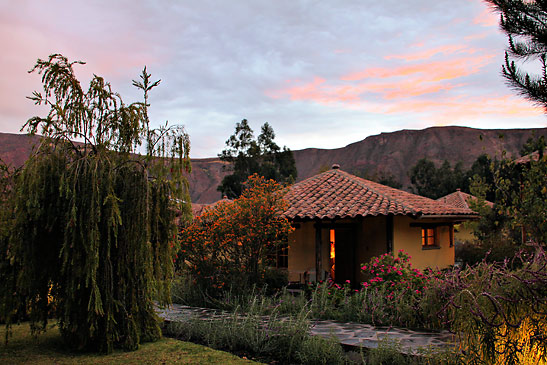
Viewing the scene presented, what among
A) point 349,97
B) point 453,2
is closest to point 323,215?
point 453,2

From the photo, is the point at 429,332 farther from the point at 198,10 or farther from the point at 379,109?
the point at 379,109

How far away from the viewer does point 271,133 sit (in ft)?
172

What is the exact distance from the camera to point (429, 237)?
1563 centimetres

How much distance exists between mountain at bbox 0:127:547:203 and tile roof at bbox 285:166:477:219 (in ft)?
138

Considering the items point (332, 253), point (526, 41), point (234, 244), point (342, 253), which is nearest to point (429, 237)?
point (342, 253)

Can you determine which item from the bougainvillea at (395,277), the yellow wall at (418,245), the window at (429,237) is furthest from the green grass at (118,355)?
the window at (429,237)

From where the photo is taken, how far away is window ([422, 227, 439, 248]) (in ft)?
50.3

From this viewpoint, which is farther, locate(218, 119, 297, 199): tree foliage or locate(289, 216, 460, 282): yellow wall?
locate(218, 119, 297, 199): tree foliage

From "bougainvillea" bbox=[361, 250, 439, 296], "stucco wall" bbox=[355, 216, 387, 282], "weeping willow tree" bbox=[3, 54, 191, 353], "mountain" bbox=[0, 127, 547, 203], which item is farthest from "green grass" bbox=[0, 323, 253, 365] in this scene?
"mountain" bbox=[0, 127, 547, 203]

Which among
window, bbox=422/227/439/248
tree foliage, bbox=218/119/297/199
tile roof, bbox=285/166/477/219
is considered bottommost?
window, bbox=422/227/439/248

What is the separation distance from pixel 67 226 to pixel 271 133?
4681 cm

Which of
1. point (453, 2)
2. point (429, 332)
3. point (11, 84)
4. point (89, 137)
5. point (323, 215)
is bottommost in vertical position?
point (429, 332)

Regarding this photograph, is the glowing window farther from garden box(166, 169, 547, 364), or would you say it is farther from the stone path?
the stone path

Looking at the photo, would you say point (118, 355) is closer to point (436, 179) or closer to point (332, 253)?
point (332, 253)
